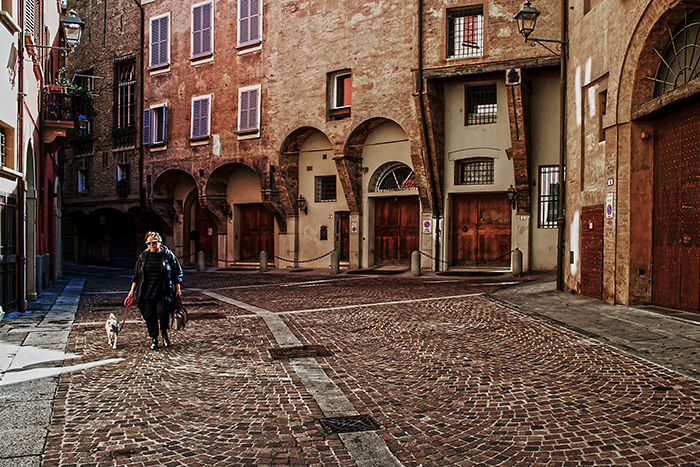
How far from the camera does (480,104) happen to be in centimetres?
2073

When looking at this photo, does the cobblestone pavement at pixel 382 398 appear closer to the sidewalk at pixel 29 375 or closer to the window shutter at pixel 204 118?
the sidewalk at pixel 29 375

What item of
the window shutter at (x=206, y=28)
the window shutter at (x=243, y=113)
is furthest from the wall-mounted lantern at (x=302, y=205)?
the window shutter at (x=206, y=28)

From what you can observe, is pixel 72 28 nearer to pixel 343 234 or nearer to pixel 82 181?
pixel 343 234

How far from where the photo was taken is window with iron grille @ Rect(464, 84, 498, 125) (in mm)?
20547

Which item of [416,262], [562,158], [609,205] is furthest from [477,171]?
[609,205]

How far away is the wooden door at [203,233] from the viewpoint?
28891mm

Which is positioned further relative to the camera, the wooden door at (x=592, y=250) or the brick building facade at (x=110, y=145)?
the brick building facade at (x=110, y=145)

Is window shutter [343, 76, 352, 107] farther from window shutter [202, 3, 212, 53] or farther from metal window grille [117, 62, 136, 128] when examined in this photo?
metal window grille [117, 62, 136, 128]

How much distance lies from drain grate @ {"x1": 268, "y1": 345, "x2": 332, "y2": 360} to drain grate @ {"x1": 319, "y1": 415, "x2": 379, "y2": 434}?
96.5 inches

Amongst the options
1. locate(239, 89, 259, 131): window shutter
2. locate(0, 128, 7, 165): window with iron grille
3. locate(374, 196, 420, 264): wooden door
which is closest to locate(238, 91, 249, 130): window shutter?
locate(239, 89, 259, 131): window shutter

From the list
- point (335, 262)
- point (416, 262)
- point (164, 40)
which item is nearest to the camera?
point (416, 262)

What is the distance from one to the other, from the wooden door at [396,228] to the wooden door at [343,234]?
140cm

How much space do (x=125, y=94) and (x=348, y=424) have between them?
28.7 m

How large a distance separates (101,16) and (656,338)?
101 feet
